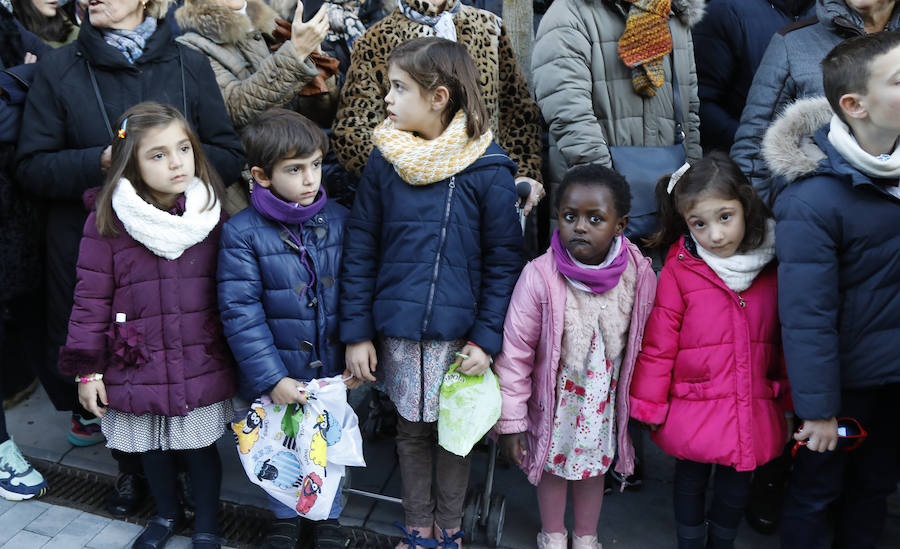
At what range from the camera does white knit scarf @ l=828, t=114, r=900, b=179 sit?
2.24m

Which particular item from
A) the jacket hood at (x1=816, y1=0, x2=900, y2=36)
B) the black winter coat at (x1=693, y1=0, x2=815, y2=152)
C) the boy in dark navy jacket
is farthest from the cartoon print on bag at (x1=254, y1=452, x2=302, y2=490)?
the jacket hood at (x1=816, y1=0, x2=900, y2=36)

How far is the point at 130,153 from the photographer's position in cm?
256

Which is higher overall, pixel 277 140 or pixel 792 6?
pixel 792 6

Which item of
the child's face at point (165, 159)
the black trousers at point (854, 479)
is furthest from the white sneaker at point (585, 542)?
the child's face at point (165, 159)

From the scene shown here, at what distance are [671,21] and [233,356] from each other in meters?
2.32

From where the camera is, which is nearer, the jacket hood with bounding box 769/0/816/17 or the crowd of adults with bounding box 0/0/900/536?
the crowd of adults with bounding box 0/0/900/536

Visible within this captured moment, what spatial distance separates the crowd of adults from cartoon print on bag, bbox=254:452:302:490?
0.89m

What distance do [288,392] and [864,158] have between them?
2.05m

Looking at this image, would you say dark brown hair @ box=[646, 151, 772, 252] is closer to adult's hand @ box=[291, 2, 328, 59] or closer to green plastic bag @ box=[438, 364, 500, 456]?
green plastic bag @ box=[438, 364, 500, 456]

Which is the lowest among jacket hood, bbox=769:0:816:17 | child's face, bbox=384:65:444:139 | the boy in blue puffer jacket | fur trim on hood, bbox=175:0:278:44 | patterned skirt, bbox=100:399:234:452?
patterned skirt, bbox=100:399:234:452

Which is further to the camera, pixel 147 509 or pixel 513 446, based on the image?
pixel 147 509

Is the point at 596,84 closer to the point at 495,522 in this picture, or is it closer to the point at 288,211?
the point at 288,211

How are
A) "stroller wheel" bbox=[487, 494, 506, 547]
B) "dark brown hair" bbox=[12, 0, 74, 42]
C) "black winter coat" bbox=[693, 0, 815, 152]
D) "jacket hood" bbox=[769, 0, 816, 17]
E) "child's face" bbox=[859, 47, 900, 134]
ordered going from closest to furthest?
"child's face" bbox=[859, 47, 900, 134], "stroller wheel" bbox=[487, 494, 506, 547], "black winter coat" bbox=[693, 0, 815, 152], "jacket hood" bbox=[769, 0, 816, 17], "dark brown hair" bbox=[12, 0, 74, 42]

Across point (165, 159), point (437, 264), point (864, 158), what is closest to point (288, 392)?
point (437, 264)
